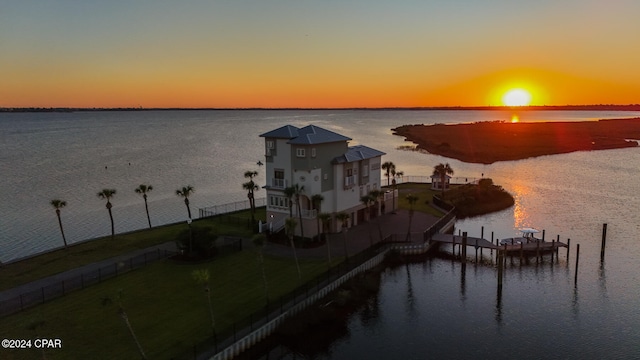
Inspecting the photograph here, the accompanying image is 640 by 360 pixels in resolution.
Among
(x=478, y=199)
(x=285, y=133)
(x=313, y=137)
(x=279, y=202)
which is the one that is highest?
(x=285, y=133)

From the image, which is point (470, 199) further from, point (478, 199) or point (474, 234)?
point (474, 234)

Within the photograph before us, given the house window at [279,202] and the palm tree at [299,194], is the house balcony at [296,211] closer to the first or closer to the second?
the house window at [279,202]

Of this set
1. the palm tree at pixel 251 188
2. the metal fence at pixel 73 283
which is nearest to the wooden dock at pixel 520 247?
the palm tree at pixel 251 188

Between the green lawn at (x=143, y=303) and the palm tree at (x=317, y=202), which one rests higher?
the palm tree at (x=317, y=202)

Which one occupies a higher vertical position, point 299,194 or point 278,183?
point 278,183

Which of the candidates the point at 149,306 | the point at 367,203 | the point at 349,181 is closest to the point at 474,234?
the point at 367,203

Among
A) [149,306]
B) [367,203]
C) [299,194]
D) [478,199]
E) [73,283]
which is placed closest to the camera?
[149,306]
